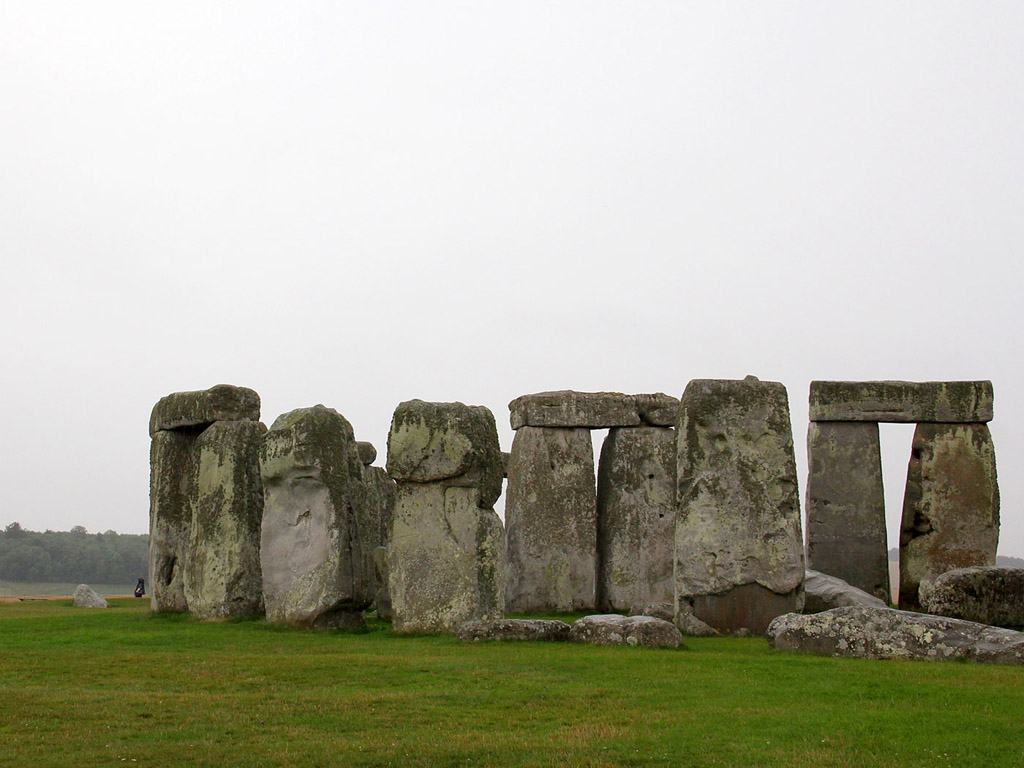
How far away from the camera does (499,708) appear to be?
7.94 m

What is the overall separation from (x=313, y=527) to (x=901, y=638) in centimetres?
688

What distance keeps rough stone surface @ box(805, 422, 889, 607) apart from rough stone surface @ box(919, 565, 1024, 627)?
5.14 metres

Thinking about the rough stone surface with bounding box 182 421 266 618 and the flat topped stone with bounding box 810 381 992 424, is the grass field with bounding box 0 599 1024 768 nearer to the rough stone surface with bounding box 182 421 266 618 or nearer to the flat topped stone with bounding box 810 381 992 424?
the rough stone surface with bounding box 182 421 266 618

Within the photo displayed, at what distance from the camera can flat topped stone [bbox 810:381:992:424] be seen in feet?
61.4

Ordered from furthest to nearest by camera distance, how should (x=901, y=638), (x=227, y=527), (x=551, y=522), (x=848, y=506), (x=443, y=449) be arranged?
(x=551, y=522) < (x=848, y=506) < (x=227, y=527) < (x=443, y=449) < (x=901, y=638)

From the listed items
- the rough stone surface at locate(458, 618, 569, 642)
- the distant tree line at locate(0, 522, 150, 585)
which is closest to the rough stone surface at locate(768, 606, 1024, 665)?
the rough stone surface at locate(458, 618, 569, 642)

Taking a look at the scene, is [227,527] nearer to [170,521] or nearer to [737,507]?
[170,521]

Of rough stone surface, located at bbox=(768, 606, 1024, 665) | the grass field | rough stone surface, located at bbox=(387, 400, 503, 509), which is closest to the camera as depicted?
the grass field

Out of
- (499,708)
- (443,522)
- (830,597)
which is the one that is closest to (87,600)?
(443,522)

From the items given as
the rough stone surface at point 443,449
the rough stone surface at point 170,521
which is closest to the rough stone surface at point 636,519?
the rough stone surface at point 443,449

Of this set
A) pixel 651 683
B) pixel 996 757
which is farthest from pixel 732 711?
pixel 996 757

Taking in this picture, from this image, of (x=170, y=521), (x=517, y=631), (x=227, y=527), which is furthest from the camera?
(x=170, y=521)

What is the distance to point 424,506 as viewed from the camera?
1313 centimetres

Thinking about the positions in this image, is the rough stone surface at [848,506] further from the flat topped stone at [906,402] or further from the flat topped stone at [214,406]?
the flat topped stone at [214,406]
